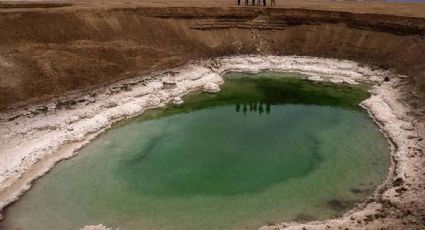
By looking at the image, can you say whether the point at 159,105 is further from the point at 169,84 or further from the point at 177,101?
the point at 169,84

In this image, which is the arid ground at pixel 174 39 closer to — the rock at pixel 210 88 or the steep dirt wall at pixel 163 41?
the steep dirt wall at pixel 163 41

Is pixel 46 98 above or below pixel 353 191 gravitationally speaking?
above

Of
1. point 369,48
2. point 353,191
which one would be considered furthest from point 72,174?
point 369,48

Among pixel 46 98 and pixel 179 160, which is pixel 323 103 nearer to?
pixel 179 160

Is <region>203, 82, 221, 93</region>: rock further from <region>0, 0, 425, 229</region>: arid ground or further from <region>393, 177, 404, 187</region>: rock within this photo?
<region>393, 177, 404, 187</region>: rock

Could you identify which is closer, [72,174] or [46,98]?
[72,174]

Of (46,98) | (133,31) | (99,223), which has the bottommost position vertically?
(99,223)
